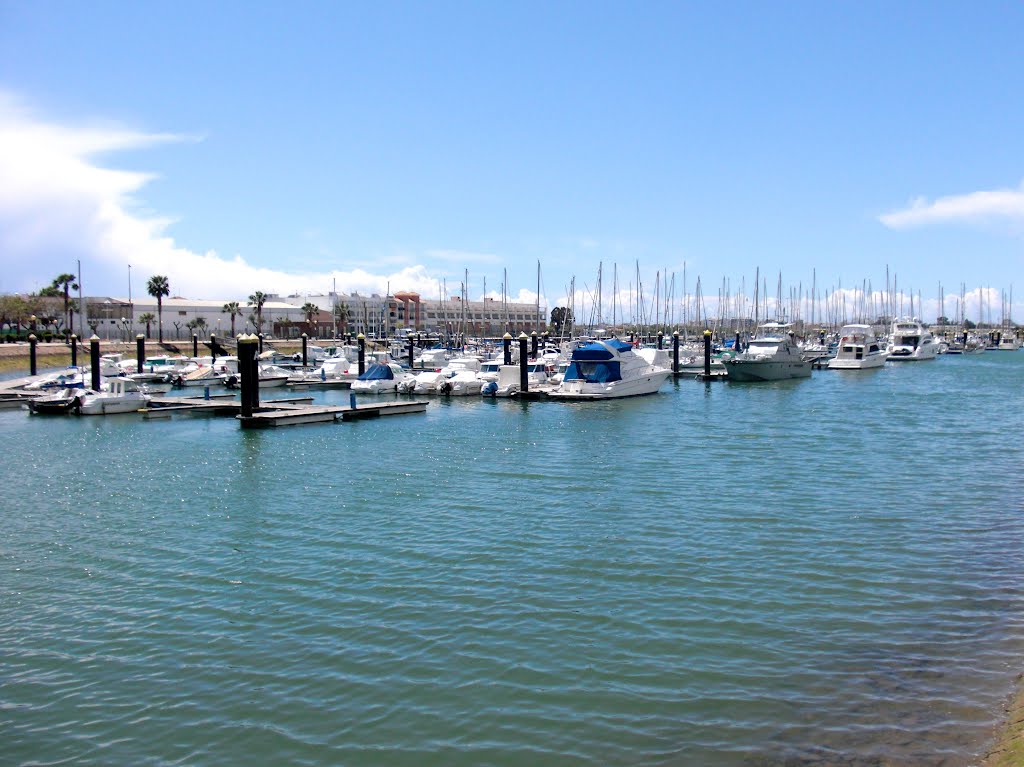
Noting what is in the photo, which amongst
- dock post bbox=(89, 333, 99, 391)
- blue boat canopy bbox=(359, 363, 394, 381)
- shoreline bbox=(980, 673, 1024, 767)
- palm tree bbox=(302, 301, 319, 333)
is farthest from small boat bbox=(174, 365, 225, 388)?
palm tree bbox=(302, 301, 319, 333)

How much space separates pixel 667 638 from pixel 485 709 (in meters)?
3.54

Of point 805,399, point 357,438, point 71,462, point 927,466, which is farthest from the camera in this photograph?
point 805,399

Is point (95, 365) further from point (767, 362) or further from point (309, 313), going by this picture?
point (309, 313)

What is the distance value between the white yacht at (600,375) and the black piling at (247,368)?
68.8ft

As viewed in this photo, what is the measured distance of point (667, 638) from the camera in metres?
13.3

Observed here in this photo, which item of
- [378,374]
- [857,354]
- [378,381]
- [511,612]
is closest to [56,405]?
[378,381]

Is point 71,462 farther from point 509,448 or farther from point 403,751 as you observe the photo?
point 403,751

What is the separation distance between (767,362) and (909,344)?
5888 centimetres

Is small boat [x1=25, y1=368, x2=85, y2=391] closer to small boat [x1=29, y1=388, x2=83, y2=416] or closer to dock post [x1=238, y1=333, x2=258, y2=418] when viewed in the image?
small boat [x1=29, y1=388, x2=83, y2=416]

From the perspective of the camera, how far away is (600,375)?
57.6m

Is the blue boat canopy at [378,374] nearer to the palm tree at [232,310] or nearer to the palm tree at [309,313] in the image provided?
the palm tree at [232,310]

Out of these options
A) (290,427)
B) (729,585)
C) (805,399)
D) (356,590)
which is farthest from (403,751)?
(805,399)

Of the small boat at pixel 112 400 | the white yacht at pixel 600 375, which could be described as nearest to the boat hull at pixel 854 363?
the white yacht at pixel 600 375

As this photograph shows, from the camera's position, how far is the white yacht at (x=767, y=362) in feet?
250
